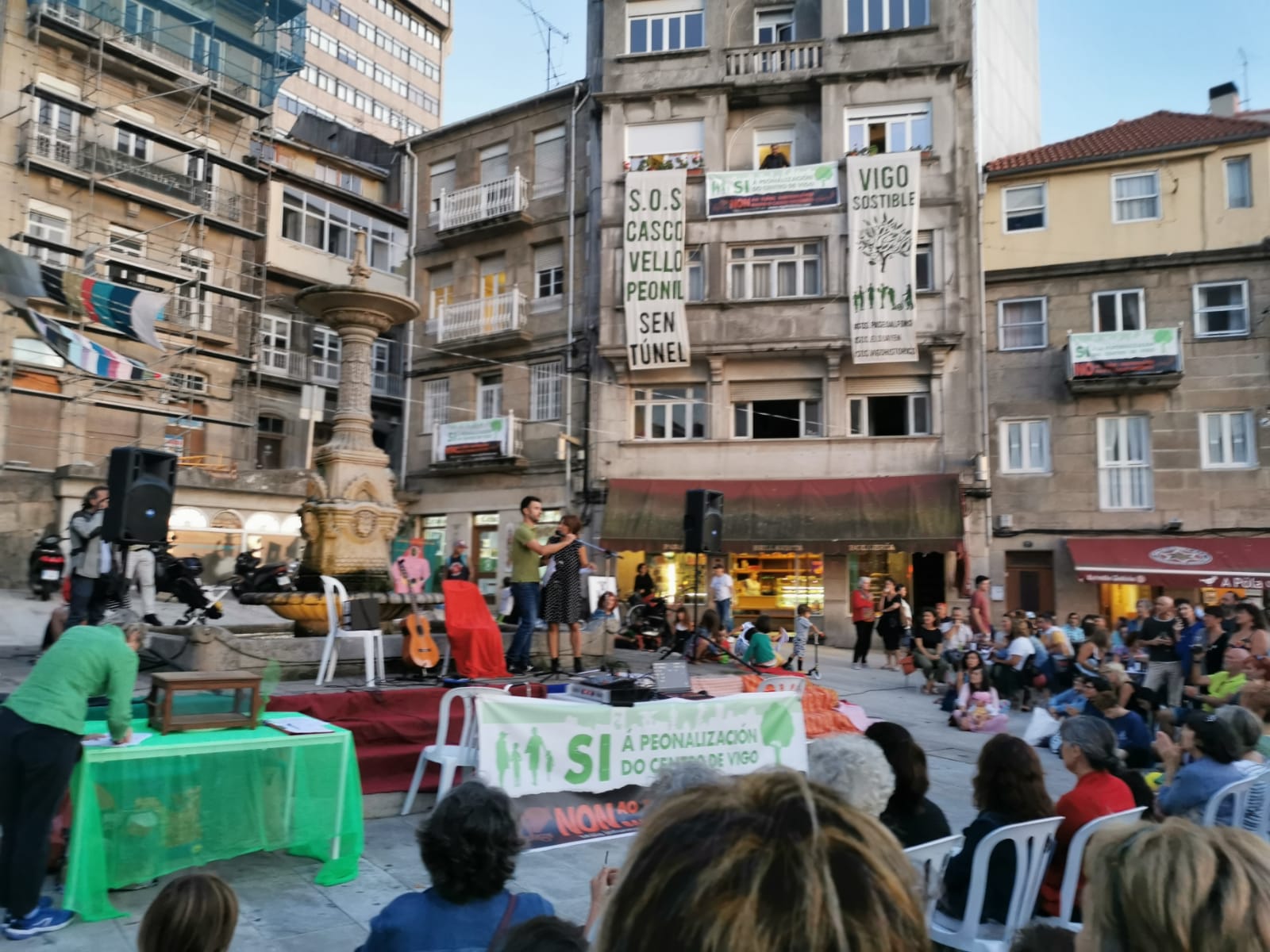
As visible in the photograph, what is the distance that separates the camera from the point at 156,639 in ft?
31.2

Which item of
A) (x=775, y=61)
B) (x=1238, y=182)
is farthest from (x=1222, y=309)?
(x=775, y=61)

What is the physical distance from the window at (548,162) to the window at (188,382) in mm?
10796

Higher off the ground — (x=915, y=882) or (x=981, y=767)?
(x=915, y=882)

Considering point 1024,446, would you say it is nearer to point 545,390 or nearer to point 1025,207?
point 1025,207

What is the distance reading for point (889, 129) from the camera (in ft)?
69.7

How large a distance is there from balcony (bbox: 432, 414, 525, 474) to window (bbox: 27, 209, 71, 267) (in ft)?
34.1

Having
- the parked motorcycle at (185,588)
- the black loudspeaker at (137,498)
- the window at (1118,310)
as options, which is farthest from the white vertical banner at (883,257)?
the black loudspeaker at (137,498)

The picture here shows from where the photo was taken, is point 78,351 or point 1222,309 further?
point 1222,309

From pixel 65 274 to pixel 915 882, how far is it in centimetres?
2262

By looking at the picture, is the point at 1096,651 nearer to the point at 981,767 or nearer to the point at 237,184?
the point at 981,767

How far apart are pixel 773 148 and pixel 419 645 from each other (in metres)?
17.4

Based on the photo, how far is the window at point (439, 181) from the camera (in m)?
27.2

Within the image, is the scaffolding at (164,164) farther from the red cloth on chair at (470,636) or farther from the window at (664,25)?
the red cloth on chair at (470,636)

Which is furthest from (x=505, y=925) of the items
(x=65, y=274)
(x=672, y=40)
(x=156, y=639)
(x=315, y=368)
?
(x=315, y=368)
